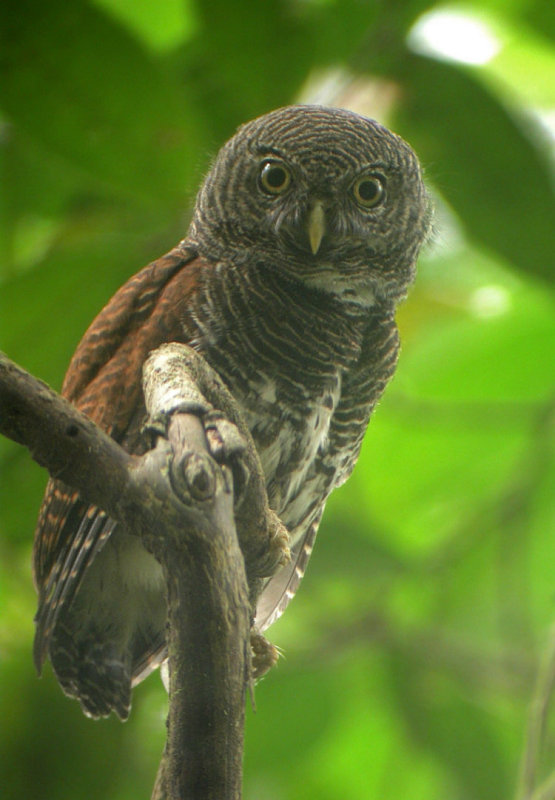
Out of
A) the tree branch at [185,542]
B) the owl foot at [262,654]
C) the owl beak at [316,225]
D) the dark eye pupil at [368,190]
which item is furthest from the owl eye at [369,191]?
the tree branch at [185,542]

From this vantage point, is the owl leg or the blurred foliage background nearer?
the owl leg

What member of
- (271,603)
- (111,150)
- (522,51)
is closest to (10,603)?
(271,603)

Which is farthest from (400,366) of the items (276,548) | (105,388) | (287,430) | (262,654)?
(276,548)

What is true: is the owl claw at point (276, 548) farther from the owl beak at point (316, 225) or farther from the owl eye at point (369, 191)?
the owl eye at point (369, 191)

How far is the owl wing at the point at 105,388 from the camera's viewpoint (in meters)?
2.25

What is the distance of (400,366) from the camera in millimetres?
3268

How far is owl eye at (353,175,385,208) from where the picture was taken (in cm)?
260

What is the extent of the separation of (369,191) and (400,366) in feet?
2.50

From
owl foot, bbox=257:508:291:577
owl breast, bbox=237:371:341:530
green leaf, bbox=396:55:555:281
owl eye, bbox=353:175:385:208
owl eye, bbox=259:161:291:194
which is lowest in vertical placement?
owl foot, bbox=257:508:291:577

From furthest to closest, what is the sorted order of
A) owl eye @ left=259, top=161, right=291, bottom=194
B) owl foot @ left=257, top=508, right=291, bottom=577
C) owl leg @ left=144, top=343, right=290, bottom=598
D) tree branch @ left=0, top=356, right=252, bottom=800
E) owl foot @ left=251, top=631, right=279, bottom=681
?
owl eye @ left=259, top=161, right=291, bottom=194, owl foot @ left=251, top=631, right=279, bottom=681, owl foot @ left=257, top=508, right=291, bottom=577, owl leg @ left=144, top=343, right=290, bottom=598, tree branch @ left=0, top=356, right=252, bottom=800

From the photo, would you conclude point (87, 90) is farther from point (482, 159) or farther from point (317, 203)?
point (482, 159)

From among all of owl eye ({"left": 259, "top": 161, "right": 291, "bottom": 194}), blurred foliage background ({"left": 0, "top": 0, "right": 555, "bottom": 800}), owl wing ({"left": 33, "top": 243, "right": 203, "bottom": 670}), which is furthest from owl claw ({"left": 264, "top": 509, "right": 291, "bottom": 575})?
owl eye ({"left": 259, "top": 161, "right": 291, "bottom": 194})

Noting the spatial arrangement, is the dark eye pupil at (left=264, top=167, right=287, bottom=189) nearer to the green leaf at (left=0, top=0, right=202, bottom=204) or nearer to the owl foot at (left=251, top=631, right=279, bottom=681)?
the green leaf at (left=0, top=0, right=202, bottom=204)

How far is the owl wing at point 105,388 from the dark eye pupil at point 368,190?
425 mm
